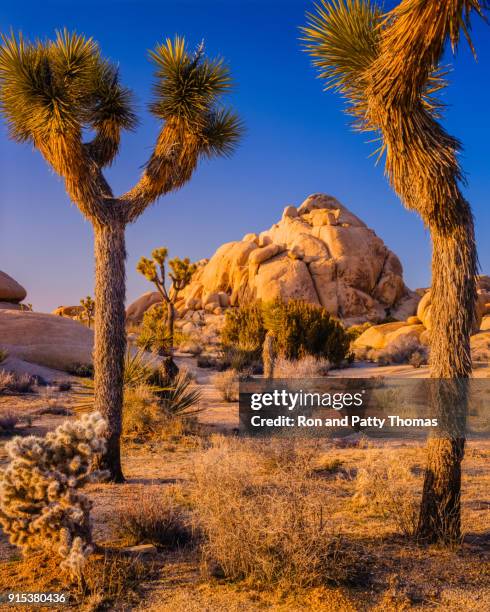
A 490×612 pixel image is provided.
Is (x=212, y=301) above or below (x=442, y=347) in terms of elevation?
above

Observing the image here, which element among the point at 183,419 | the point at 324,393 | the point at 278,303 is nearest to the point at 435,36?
the point at 183,419

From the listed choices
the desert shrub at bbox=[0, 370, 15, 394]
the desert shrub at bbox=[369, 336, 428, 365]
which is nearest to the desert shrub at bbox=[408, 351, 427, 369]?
the desert shrub at bbox=[369, 336, 428, 365]

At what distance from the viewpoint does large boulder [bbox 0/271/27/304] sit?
120ft

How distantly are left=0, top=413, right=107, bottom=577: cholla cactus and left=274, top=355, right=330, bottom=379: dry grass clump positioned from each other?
10893 mm

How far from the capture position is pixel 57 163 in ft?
26.1

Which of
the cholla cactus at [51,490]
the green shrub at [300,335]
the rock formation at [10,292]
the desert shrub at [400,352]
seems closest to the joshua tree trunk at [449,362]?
the cholla cactus at [51,490]

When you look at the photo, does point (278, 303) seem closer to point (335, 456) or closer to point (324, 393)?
point (324, 393)

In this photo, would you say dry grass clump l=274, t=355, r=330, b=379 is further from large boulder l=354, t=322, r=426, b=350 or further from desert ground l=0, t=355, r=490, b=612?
large boulder l=354, t=322, r=426, b=350

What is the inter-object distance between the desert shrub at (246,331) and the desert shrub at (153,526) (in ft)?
58.4

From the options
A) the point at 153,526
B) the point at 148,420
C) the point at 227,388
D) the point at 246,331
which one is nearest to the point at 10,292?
the point at 246,331

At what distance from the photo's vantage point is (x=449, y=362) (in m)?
5.04

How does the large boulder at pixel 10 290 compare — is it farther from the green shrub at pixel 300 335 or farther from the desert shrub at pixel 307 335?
the desert shrub at pixel 307 335

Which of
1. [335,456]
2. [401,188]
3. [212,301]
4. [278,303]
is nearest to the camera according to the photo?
[401,188]

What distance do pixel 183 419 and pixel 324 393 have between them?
4.04 metres
